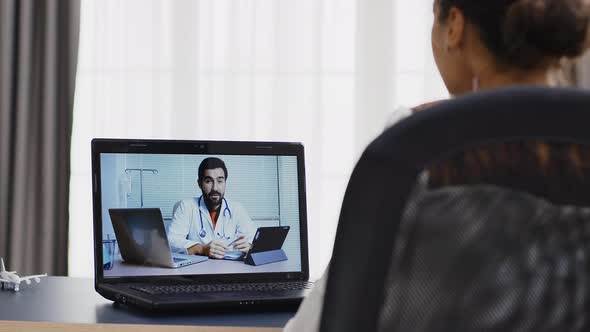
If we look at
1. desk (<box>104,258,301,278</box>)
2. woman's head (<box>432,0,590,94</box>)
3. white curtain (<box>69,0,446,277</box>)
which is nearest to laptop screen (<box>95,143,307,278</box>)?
desk (<box>104,258,301,278</box>)

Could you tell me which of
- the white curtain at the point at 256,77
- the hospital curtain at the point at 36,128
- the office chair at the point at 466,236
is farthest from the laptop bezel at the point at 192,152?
the hospital curtain at the point at 36,128

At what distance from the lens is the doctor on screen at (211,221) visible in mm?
1374

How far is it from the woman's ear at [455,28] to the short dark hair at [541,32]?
0.20ft

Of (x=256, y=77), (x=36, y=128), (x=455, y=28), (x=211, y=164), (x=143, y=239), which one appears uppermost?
(x=256, y=77)

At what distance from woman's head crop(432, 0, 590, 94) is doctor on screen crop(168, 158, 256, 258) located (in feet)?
2.13

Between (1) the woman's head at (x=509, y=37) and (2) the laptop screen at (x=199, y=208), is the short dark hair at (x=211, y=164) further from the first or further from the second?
(1) the woman's head at (x=509, y=37)

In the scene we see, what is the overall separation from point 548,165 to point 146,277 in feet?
3.16

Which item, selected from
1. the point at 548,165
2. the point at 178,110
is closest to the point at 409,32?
the point at 178,110

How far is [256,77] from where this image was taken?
Answer: 299cm

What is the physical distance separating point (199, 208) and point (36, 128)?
1.78m

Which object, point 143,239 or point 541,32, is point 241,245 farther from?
point 541,32

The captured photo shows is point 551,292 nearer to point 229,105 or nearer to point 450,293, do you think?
point 450,293

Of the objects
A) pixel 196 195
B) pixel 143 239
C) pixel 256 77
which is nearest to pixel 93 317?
pixel 143 239

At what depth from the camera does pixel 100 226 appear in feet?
4.42
